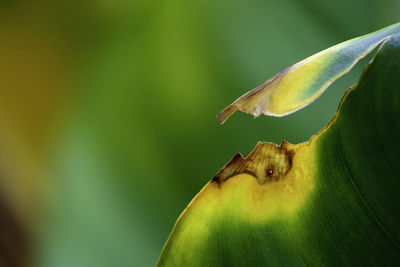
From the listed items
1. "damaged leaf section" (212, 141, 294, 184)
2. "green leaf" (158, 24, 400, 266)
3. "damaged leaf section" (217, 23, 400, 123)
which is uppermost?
"damaged leaf section" (217, 23, 400, 123)

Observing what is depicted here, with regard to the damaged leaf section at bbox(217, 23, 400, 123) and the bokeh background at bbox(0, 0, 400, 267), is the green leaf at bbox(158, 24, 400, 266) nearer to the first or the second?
the damaged leaf section at bbox(217, 23, 400, 123)

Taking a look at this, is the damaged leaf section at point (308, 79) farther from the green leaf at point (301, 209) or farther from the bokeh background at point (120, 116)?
the bokeh background at point (120, 116)

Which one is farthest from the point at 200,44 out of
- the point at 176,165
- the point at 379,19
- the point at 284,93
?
the point at 284,93

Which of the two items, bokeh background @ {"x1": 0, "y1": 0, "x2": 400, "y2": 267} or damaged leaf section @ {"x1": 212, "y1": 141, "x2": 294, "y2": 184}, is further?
bokeh background @ {"x1": 0, "y1": 0, "x2": 400, "y2": 267}

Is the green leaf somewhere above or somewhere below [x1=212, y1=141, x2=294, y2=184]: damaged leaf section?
below

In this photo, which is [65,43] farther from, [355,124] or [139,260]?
[355,124]

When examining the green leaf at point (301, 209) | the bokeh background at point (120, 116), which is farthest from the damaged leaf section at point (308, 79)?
the bokeh background at point (120, 116)

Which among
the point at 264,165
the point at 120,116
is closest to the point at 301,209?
the point at 264,165

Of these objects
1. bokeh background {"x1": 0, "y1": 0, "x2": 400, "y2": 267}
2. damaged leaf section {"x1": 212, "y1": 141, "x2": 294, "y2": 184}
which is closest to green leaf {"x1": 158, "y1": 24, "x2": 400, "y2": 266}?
damaged leaf section {"x1": 212, "y1": 141, "x2": 294, "y2": 184}
